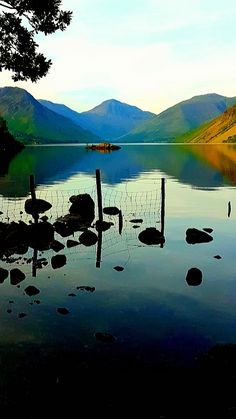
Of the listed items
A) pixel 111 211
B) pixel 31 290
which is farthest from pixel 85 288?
pixel 111 211

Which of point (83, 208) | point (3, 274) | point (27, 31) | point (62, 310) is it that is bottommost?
point (62, 310)

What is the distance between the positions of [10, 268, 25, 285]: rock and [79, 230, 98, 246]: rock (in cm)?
916

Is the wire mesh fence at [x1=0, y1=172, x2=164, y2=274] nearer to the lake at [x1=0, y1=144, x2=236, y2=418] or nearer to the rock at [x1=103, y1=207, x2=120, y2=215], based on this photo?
the lake at [x1=0, y1=144, x2=236, y2=418]

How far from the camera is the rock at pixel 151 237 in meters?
33.4

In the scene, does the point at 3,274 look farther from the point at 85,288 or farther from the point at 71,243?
the point at 71,243

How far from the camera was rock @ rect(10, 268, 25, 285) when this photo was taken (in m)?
23.4

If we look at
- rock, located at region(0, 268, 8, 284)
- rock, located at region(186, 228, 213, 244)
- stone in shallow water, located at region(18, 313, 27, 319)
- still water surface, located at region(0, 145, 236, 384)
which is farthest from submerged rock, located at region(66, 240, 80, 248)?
stone in shallow water, located at region(18, 313, 27, 319)

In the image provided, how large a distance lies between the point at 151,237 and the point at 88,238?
506 cm

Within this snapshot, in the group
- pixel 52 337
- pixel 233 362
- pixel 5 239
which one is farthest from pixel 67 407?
pixel 5 239

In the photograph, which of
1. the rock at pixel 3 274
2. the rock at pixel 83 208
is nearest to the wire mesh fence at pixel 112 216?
the rock at pixel 83 208

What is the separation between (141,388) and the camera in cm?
1317

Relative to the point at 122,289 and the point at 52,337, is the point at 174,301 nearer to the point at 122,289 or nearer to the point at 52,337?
the point at 122,289

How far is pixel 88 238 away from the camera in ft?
111

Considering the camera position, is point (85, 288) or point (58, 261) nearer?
point (85, 288)
